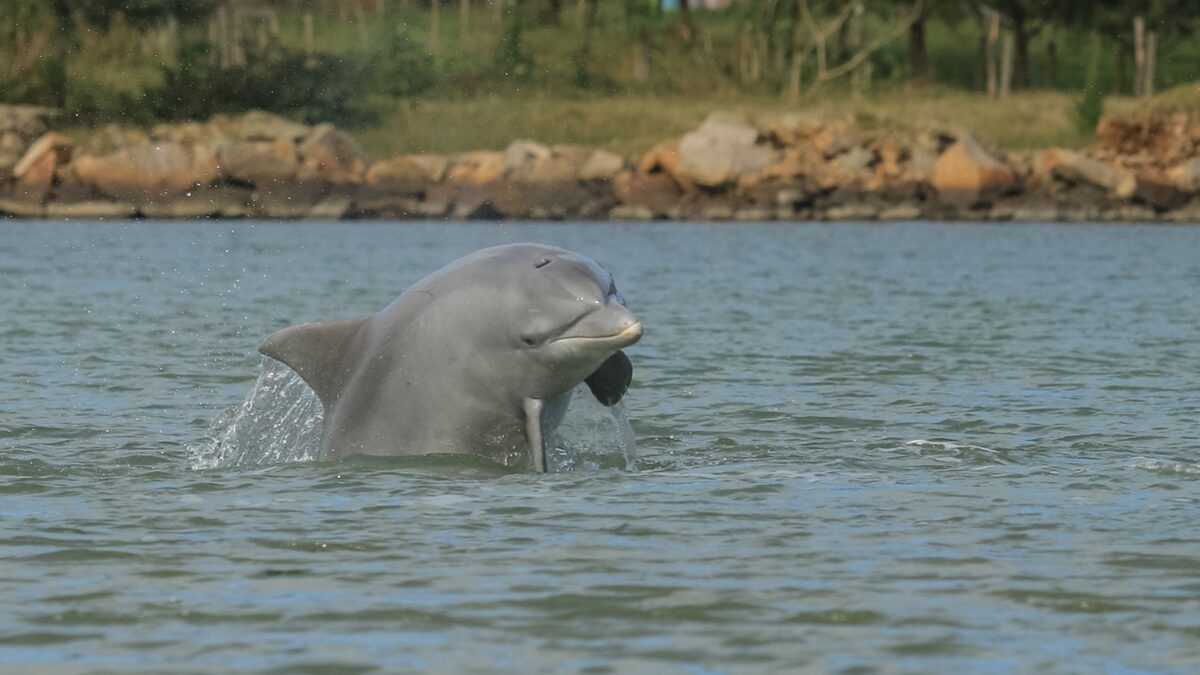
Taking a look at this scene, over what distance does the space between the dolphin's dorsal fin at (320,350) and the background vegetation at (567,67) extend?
48.7 metres

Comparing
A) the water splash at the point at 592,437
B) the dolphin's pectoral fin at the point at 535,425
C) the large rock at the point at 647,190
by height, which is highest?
the dolphin's pectoral fin at the point at 535,425

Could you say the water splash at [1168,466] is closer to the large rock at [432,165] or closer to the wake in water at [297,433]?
the wake in water at [297,433]

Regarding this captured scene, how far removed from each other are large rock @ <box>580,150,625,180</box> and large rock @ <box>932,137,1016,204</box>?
7.97 meters

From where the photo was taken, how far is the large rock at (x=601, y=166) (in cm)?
5331

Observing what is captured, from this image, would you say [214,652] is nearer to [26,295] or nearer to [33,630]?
[33,630]

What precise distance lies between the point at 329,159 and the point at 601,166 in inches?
269

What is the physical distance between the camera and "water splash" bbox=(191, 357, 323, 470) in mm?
10445

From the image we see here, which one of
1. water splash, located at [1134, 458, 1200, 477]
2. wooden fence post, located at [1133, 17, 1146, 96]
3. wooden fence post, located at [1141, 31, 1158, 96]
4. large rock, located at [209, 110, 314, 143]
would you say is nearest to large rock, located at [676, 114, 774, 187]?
large rock, located at [209, 110, 314, 143]

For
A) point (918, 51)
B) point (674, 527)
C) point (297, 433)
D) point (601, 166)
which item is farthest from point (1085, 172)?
point (674, 527)

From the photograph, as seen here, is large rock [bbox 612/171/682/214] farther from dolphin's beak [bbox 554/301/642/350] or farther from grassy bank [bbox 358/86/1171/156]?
dolphin's beak [bbox 554/301/642/350]

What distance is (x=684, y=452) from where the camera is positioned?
11.4m

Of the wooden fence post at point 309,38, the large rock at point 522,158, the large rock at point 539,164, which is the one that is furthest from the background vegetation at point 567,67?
the large rock at point 522,158

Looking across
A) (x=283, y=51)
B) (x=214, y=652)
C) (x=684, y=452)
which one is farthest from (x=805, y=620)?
(x=283, y=51)

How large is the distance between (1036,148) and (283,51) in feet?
73.8
